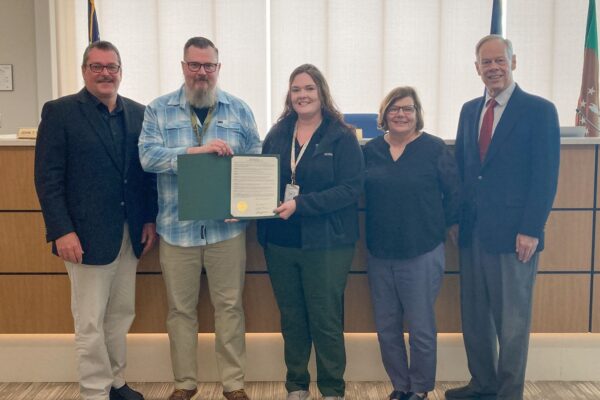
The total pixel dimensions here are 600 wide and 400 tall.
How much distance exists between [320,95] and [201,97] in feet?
1.68

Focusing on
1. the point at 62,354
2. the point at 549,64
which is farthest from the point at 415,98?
the point at 549,64

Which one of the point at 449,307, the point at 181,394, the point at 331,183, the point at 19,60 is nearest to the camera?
the point at 331,183

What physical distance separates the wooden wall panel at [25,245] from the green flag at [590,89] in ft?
9.79

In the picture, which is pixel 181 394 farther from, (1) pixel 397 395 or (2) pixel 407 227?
(2) pixel 407 227

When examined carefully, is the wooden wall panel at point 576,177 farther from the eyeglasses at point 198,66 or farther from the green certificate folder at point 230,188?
the eyeglasses at point 198,66

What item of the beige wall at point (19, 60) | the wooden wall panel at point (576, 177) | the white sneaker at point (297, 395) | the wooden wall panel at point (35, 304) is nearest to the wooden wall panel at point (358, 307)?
the white sneaker at point (297, 395)

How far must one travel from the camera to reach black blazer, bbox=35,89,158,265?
2234 mm

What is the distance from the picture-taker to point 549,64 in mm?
4660

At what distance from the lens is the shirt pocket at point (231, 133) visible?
2.41 m

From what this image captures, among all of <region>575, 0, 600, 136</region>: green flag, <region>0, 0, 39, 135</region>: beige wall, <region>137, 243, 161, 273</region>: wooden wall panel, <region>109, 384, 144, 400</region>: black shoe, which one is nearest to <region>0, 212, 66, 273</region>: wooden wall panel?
<region>137, 243, 161, 273</region>: wooden wall panel

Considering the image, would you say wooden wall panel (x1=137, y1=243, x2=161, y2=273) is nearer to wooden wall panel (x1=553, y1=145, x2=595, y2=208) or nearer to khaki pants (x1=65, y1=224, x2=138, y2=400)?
khaki pants (x1=65, y1=224, x2=138, y2=400)

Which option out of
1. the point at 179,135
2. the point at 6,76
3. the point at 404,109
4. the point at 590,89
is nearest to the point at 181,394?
the point at 179,135

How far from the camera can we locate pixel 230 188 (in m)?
2.34

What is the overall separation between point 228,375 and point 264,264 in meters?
0.57
